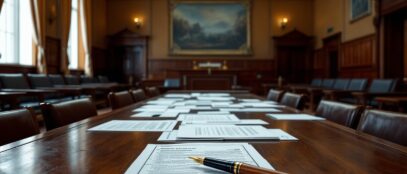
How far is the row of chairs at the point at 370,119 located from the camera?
1.28 meters

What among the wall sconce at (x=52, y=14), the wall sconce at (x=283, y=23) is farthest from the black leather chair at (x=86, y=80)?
the wall sconce at (x=283, y=23)

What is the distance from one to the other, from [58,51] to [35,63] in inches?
48.9

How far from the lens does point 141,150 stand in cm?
103

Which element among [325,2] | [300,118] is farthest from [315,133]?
[325,2]

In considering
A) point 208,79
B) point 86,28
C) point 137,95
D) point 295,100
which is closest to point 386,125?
point 295,100

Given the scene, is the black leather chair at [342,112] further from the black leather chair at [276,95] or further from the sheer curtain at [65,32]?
the sheer curtain at [65,32]

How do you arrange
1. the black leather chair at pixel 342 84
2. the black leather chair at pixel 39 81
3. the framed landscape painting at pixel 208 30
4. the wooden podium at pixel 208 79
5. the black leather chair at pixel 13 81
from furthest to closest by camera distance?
1. the framed landscape painting at pixel 208 30
2. the wooden podium at pixel 208 79
3. the black leather chair at pixel 342 84
4. the black leather chair at pixel 39 81
5. the black leather chair at pixel 13 81

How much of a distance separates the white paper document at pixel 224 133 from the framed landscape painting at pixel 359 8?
9.29 meters

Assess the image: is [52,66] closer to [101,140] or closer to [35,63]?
[35,63]

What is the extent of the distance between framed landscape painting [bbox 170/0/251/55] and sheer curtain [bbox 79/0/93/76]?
3391mm

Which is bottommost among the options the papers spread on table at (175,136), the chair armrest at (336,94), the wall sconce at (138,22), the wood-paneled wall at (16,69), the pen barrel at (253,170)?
the chair armrest at (336,94)

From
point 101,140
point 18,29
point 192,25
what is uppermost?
point 192,25

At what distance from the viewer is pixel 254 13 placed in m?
13.9

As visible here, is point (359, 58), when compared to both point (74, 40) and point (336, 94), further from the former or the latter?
point (74, 40)
